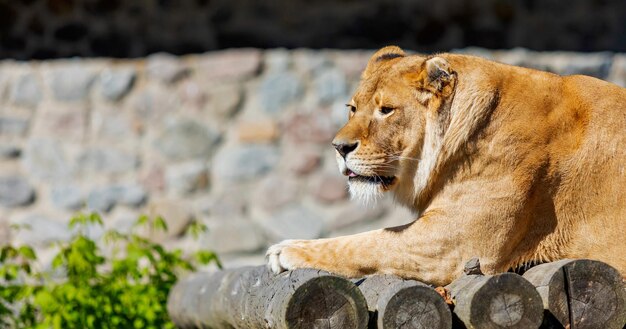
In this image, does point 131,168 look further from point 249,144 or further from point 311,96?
point 311,96

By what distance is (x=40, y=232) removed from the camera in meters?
8.20

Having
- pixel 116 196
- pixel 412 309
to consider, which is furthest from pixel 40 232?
pixel 412 309

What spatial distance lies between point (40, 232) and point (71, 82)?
1127 millimetres

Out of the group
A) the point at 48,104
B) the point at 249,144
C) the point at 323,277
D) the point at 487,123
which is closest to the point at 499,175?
the point at 487,123

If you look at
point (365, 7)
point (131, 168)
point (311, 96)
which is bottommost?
point (131, 168)

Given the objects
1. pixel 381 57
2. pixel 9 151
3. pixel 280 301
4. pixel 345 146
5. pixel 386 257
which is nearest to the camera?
pixel 280 301

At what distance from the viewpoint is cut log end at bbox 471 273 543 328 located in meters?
3.52

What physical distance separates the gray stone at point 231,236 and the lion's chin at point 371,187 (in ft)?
12.8

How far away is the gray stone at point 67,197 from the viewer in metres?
8.24

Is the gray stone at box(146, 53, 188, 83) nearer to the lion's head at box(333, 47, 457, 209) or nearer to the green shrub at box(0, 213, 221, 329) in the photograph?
the green shrub at box(0, 213, 221, 329)

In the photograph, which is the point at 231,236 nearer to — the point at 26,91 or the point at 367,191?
the point at 26,91

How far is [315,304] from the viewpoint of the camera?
3586mm

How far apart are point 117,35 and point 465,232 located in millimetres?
5098

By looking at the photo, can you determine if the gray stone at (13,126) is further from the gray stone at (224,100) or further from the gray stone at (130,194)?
the gray stone at (224,100)
